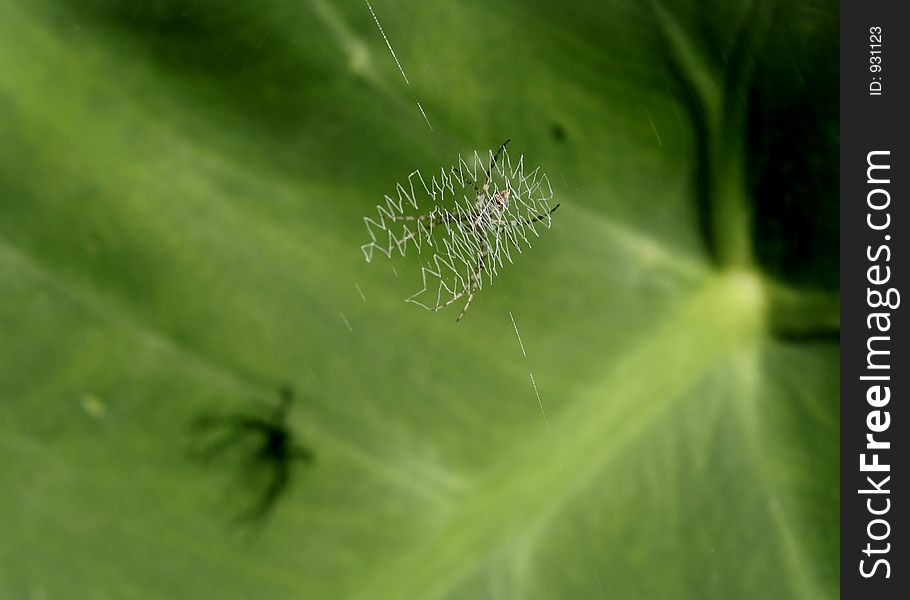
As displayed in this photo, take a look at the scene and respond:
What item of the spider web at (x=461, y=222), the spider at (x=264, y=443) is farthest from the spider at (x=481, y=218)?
the spider at (x=264, y=443)

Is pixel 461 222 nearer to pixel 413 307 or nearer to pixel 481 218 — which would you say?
pixel 481 218

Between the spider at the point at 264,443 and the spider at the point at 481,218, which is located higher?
the spider at the point at 481,218

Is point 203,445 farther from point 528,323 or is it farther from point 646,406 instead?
point 646,406

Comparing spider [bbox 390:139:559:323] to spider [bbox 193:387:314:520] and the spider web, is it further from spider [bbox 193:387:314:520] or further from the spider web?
spider [bbox 193:387:314:520]

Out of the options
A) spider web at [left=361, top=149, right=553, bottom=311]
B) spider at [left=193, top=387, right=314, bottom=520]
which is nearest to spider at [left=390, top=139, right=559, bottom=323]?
spider web at [left=361, top=149, right=553, bottom=311]

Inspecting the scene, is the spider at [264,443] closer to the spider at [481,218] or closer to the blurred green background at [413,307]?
the blurred green background at [413,307]

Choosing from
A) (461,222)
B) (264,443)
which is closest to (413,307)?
(461,222)
